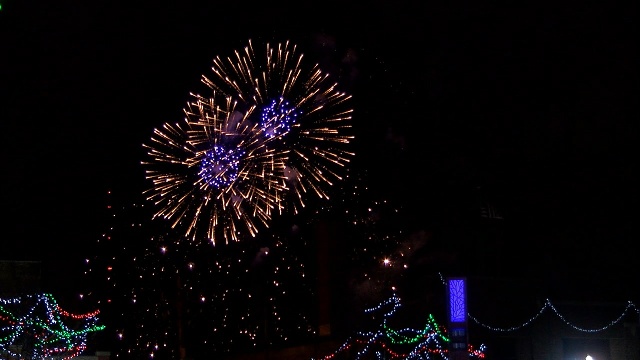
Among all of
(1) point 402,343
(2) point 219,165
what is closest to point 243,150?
(2) point 219,165

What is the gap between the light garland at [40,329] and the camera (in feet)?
45.2

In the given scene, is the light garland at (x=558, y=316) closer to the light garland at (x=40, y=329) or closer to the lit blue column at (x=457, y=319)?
the lit blue column at (x=457, y=319)

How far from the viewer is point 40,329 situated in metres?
14.1

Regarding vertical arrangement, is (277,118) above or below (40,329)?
above

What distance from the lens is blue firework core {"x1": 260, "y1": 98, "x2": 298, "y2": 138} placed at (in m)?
13.3

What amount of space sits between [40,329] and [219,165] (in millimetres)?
4804

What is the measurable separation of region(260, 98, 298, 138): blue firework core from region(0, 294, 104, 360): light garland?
509 cm

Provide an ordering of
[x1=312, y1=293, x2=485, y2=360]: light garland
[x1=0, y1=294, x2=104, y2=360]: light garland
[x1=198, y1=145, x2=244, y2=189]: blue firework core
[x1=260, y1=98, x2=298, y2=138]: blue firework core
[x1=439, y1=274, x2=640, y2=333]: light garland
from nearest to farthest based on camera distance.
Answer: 1. [x1=198, y1=145, x2=244, y2=189]: blue firework core
2. [x1=260, y1=98, x2=298, y2=138]: blue firework core
3. [x1=0, y1=294, x2=104, y2=360]: light garland
4. [x1=312, y1=293, x2=485, y2=360]: light garland
5. [x1=439, y1=274, x2=640, y2=333]: light garland

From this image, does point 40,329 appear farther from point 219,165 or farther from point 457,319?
point 457,319

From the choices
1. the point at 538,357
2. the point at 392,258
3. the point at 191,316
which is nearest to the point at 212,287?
the point at 191,316

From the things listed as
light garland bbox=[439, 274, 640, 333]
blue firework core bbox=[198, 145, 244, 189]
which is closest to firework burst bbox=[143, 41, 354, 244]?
blue firework core bbox=[198, 145, 244, 189]

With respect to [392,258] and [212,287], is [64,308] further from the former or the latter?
[392,258]

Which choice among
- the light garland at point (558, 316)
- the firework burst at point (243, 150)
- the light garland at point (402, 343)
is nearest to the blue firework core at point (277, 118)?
the firework burst at point (243, 150)

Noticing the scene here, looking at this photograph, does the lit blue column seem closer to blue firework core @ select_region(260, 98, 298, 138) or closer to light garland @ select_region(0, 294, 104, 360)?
blue firework core @ select_region(260, 98, 298, 138)
